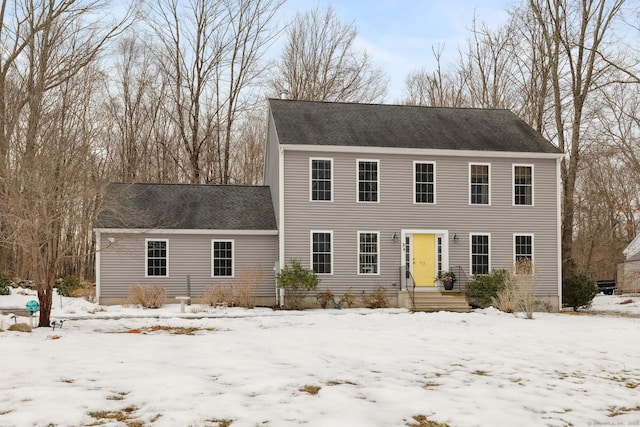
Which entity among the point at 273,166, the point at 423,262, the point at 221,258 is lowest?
the point at 423,262

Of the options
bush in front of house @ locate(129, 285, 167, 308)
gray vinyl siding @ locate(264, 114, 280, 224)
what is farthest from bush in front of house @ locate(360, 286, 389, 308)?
bush in front of house @ locate(129, 285, 167, 308)

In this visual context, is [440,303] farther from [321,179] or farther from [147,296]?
[147,296]

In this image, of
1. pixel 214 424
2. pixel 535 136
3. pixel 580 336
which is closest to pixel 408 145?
pixel 535 136

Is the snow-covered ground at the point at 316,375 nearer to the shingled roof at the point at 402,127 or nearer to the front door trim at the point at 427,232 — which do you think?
the front door trim at the point at 427,232

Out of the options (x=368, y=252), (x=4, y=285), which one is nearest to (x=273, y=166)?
(x=368, y=252)

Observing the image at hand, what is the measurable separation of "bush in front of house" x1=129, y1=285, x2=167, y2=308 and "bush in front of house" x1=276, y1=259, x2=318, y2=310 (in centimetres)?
393

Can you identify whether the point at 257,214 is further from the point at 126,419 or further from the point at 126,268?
the point at 126,419

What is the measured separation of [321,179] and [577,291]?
10.6 metres

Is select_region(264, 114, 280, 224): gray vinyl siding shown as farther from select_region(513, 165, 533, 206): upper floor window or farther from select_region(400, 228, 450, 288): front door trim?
select_region(513, 165, 533, 206): upper floor window

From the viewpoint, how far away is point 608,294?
122 ft

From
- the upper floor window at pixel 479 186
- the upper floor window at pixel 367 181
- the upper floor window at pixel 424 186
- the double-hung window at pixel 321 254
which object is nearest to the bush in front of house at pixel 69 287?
→ the double-hung window at pixel 321 254

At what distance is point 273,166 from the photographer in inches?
957

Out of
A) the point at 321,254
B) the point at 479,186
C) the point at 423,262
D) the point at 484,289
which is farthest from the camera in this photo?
the point at 479,186

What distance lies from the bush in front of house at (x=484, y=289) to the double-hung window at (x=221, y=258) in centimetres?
851
